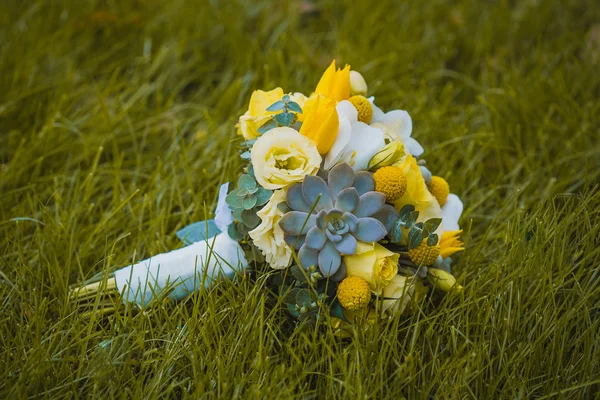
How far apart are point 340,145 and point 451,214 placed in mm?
300

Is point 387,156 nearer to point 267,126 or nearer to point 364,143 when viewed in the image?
point 364,143

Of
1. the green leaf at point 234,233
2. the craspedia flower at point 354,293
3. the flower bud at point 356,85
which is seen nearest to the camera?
the craspedia flower at point 354,293

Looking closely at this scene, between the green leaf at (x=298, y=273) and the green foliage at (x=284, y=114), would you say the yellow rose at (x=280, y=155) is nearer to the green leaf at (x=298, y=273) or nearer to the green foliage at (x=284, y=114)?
the green foliage at (x=284, y=114)

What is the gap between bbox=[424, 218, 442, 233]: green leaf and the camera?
42.2 inches

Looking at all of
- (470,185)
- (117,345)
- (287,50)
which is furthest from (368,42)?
(117,345)

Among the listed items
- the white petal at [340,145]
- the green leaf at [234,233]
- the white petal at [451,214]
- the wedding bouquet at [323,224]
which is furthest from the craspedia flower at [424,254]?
the green leaf at [234,233]

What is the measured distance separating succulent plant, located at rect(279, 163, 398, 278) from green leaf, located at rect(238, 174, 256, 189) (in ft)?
0.27

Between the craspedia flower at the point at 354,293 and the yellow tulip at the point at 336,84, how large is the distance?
0.35m

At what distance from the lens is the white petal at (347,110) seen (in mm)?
1106

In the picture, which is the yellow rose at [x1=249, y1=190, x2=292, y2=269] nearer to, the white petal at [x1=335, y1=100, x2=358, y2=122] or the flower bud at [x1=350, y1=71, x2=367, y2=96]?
the white petal at [x1=335, y1=100, x2=358, y2=122]

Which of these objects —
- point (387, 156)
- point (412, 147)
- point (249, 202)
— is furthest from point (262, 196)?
point (412, 147)

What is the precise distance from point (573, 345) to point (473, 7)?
145 centimetres

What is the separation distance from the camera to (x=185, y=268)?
3.88 feet

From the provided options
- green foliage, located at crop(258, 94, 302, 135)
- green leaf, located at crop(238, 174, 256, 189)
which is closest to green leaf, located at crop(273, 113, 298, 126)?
green foliage, located at crop(258, 94, 302, 135)
